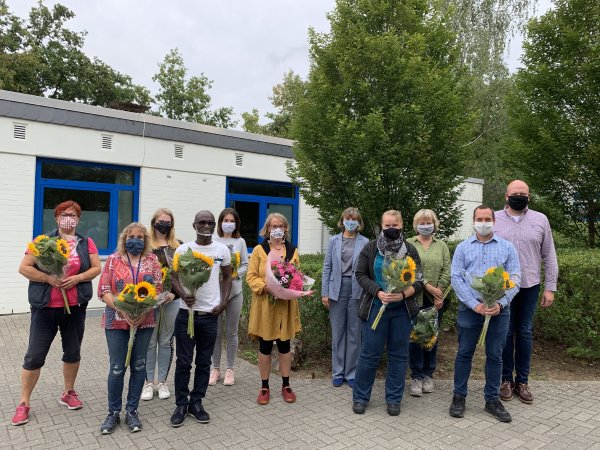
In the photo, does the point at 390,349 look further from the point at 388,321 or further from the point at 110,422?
the point at 110,422

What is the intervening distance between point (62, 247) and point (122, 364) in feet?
3.60

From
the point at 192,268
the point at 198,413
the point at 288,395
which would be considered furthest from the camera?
the point at 288,395

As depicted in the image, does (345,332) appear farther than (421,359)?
Yes

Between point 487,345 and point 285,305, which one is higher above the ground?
point 285,305

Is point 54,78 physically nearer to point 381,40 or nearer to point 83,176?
point 83,176

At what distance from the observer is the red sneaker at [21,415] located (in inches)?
151

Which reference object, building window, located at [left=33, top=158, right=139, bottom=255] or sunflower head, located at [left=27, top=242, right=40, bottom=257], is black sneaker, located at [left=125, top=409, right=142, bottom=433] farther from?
building window, located at [left=33, top=158, right=139, bottom=255]

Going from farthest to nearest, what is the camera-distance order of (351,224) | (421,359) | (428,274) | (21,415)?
(351,224) → (421,359) → (428,274) → (21,415)

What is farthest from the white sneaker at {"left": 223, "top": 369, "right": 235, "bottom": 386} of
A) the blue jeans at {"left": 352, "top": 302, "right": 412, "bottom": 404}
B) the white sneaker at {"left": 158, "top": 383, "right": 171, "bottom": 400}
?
the blue jeans at {"left": 352, "top": 302, "right": 412, "bottom": 404}

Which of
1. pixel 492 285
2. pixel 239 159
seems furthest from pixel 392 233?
pixel 239 159

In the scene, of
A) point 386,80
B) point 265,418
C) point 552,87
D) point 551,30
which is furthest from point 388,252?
point 551,30

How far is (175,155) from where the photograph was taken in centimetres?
1055

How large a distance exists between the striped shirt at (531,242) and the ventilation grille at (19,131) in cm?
844

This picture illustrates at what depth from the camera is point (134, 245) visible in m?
3.89
